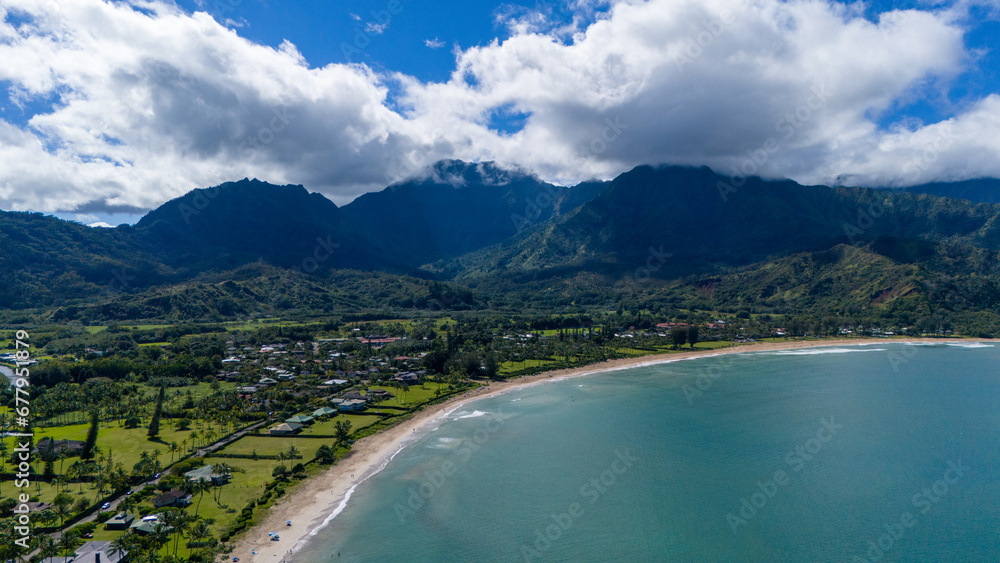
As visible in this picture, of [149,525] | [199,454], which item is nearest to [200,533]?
[149,525]

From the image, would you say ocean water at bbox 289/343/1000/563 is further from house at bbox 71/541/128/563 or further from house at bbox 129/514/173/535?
house at bbox 71/541/128/563

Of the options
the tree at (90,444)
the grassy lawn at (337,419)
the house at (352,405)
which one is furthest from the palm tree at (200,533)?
the house at (352,405)

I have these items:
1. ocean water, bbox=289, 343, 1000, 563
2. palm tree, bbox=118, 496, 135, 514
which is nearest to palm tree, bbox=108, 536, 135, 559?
palm tree, bbox=118, 496, 135, 514

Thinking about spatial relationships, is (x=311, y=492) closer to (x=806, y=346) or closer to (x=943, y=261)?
(x=806, y=346)

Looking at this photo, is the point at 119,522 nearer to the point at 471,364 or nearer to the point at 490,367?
the point at 471,364

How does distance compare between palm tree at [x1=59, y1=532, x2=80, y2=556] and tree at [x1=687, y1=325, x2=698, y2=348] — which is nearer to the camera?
palm tree at [x1=59, y1=532, x2=80, y2=556]

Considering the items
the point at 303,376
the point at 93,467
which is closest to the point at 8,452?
the point at 93,467
